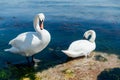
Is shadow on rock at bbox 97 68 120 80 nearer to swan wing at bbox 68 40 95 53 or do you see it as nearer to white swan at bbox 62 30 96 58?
white swan at bbox 62 30 96 58

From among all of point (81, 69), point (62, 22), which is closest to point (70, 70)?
point (81, 69)

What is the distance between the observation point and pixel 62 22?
1895 cm

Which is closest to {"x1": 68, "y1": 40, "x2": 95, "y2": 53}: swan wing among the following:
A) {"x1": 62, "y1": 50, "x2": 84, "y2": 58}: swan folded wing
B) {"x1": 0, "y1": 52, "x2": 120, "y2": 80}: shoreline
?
{"x1": 62, "y1": 50, "x2": 84, "y2": 58}: swan folded wing

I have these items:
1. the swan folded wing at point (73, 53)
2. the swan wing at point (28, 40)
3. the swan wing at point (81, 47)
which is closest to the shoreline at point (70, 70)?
the swan folded wing at point (73, 53)

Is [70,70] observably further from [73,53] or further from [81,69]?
[73,53]

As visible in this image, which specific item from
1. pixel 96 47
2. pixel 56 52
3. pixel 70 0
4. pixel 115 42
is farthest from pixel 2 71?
pixel 70 0

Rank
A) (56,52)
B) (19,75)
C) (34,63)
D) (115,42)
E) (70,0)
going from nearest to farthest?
(19,75) → (34,63) → (56,52) → (115,42) → (70,0)

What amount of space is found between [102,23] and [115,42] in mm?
3964

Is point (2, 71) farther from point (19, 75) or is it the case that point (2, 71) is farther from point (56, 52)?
point (56, 52)

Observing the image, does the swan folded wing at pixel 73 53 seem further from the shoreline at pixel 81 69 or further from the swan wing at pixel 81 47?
the shoreline at pixel 81 69

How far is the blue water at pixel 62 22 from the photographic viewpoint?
46.6ft

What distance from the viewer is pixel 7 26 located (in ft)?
59.6

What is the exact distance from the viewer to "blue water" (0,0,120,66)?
14203 millimetres

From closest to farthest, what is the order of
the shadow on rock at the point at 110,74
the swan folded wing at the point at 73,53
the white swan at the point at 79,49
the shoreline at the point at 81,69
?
the shadow on rock at the point at 110,74, the shoreline at the point at 81,69, the swan folded wing at the point at 73,53, the white swan at the point at 79,49
